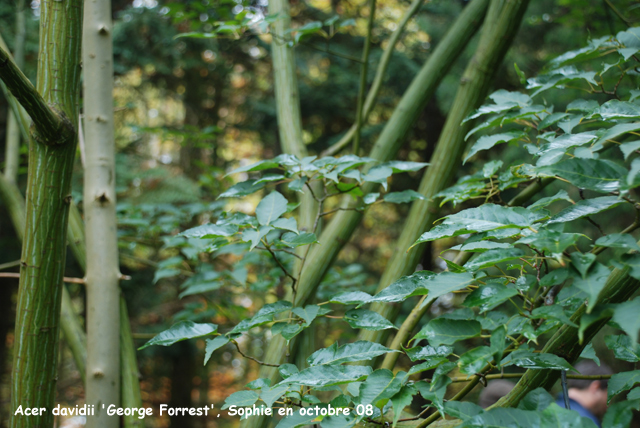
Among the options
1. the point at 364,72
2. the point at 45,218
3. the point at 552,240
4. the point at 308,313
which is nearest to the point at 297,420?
the point at 308,313

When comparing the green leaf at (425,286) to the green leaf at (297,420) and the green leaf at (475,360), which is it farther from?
the green leaf at (297,420)

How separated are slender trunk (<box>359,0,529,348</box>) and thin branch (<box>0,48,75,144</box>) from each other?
0.93m

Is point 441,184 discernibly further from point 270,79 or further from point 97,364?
point 270,79

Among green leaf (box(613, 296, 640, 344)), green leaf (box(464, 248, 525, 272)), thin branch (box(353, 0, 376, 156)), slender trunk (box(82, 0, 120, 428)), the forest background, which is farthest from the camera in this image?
the forest background

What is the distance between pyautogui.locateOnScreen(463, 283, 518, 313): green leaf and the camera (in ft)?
1.57

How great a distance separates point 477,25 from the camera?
1434 millimetres

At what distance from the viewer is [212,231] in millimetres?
798

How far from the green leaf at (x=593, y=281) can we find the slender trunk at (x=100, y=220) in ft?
3.79

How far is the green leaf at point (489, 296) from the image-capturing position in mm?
478

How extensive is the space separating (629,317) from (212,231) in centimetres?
66

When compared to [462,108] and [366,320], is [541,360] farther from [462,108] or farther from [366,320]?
[462,108]

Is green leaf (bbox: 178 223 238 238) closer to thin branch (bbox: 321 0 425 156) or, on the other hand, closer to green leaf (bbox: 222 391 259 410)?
green leaf (bbox: 222 391 259 410)

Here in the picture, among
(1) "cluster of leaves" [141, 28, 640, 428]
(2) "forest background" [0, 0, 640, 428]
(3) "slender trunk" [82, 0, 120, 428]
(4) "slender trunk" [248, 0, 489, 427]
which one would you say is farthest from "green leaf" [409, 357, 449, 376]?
(2) "forest background" [0, 0, 640, 428]

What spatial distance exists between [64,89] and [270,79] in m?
4.74
